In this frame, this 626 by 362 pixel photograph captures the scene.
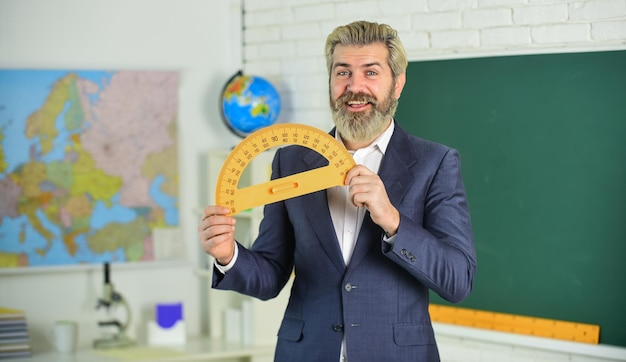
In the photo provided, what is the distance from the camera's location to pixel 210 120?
5.40 metres

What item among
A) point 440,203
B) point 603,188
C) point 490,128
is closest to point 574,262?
point 603,188

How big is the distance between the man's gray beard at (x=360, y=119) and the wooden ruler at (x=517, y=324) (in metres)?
1.84

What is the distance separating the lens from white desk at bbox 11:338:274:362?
463 centimetres

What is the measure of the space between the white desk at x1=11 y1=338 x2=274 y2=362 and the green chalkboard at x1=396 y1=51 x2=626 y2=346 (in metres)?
1.04

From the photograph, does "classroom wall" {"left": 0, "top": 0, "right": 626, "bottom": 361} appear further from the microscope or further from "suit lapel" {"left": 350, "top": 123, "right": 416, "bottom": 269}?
"suit lapel" {"left": 350, "top": 123, "right": 416, "bottom": 269}

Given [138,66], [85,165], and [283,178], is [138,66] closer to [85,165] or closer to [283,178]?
[85,165]

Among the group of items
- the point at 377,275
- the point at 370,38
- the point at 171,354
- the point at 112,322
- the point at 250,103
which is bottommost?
the point at 171,354

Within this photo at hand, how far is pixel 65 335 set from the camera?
15.8ft

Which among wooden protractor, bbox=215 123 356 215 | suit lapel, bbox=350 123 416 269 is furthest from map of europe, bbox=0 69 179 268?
suit lapel, bbox=350 123 416 269

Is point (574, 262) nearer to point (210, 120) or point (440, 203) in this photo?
point (440, 203)

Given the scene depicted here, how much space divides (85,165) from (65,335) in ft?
3.01

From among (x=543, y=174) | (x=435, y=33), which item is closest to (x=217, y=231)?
(x=543, y=174)

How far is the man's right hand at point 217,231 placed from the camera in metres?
2.41

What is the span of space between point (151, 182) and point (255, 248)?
2631mm
